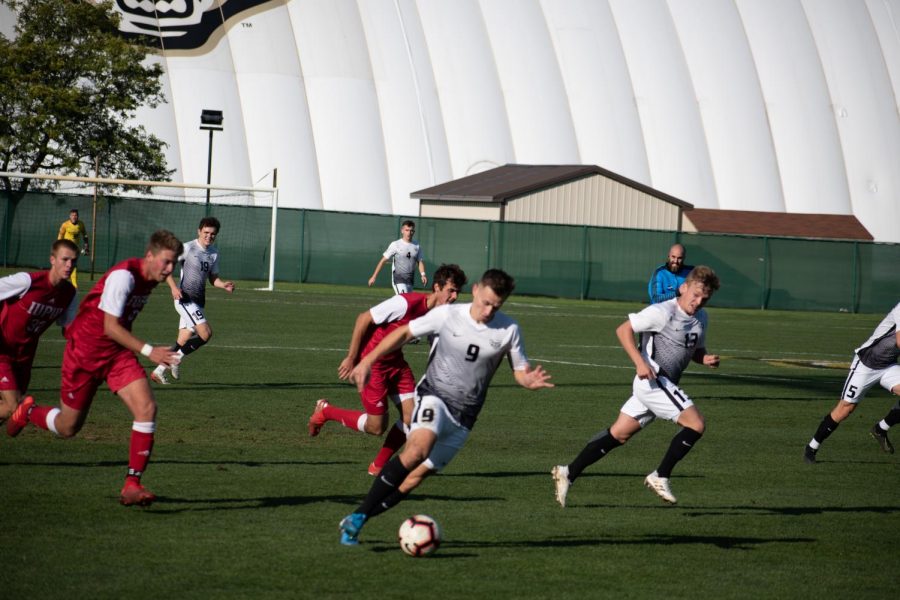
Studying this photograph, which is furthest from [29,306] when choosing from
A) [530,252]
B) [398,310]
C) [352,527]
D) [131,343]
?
[530,252]

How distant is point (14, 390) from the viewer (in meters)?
10.4

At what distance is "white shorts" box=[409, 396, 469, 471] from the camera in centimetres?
814

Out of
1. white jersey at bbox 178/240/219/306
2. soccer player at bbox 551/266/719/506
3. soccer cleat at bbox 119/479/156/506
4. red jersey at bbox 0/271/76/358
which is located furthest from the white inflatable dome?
soccer cleat at bbox 119/479/156/506

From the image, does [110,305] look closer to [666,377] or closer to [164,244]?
[164,244]

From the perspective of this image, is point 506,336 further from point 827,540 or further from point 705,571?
point 827,540

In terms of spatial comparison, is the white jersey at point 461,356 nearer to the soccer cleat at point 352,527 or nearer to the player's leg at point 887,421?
the soccer cleat at point 352,527

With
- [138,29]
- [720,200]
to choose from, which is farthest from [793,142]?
[138,29]

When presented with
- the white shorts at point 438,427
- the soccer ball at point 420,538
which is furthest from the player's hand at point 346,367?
the soccer ball at point 420,538

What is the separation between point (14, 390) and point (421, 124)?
140ft

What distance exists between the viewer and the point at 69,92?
42.5m

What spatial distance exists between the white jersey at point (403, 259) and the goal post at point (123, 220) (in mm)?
15434

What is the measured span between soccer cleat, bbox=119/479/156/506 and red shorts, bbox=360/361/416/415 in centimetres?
289

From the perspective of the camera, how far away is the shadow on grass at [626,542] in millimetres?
8273

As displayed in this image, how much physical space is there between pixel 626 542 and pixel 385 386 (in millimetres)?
3435
